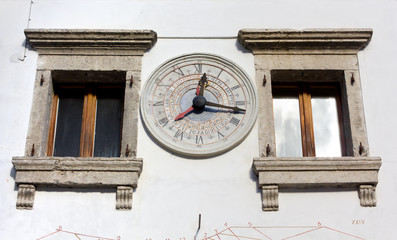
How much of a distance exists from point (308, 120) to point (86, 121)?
102 inches

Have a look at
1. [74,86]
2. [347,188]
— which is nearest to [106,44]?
[74,86]

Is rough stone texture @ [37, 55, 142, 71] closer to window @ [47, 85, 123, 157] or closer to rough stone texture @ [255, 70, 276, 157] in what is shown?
window @ [47, 85, 123, 157]

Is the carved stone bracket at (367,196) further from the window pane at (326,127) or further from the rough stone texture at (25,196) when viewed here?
the rough stone texture at (25,196)

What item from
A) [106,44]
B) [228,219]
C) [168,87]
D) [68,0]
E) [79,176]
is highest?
[68,0]

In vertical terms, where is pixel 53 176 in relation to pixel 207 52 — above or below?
below

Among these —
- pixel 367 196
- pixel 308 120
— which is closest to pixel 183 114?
pixel 308 120

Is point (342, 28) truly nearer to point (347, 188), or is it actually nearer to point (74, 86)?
point (347, 188)

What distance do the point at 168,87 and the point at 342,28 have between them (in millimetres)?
2183

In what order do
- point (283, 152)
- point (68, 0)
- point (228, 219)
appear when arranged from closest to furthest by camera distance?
1. point (228, 219)
2. point (283, 152)
3. point (68, 0)

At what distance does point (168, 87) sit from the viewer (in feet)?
26.9

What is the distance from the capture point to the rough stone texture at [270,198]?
297 inches

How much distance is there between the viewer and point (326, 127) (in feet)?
27.4

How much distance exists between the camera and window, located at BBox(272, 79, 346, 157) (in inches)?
323

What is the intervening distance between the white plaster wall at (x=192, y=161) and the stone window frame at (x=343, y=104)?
4.2 inches
